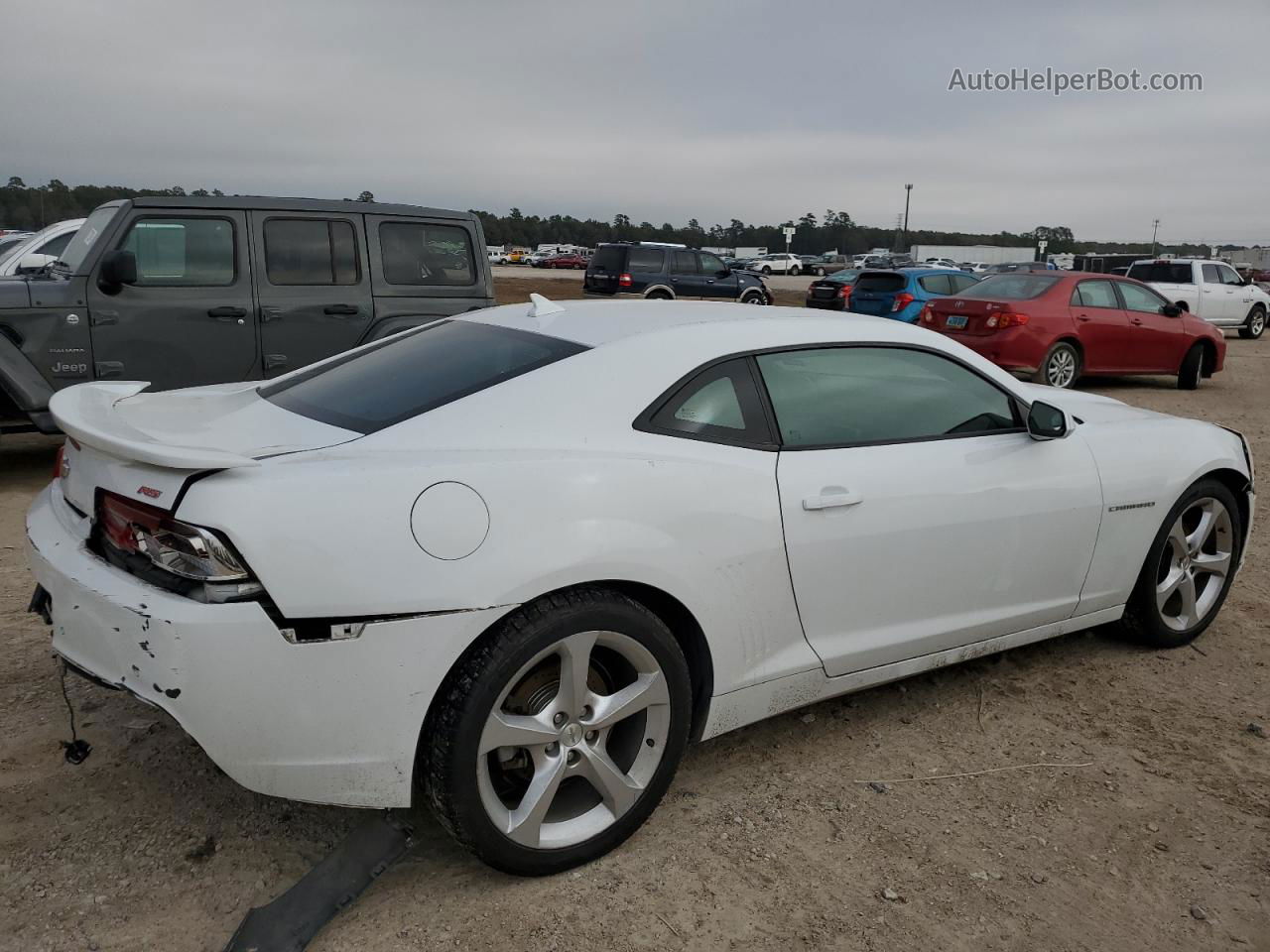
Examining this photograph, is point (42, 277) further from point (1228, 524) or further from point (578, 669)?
point (1228, 524)

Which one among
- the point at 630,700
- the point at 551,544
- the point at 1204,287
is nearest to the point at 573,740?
the point at 630,700

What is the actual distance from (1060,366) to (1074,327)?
47 cm

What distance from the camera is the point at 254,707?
2.26 metres

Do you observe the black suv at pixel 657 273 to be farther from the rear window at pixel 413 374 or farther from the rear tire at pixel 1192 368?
the rear window at pixel 413 374

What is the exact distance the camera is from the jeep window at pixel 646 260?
21109mm

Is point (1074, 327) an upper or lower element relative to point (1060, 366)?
upper

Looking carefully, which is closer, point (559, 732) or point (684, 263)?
point (559, 732)

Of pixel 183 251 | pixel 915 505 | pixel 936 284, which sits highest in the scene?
pixel 183 251

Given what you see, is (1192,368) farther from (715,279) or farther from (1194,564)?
(715,279)

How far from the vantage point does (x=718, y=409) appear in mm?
2953

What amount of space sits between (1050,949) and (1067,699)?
61.1 inches

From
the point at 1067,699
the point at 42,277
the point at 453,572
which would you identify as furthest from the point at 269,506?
the point at 42,277

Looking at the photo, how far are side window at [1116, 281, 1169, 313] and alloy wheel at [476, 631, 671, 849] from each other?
1193cm

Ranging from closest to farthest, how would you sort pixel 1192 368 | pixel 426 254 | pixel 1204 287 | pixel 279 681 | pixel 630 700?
pixel 279 681
pixel 630 700
pixel 426 254
pixel 1192 368
pixel 1204 287
